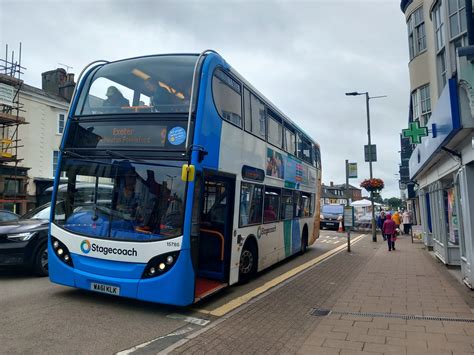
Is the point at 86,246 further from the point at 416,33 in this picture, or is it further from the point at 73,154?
the point at 416,33

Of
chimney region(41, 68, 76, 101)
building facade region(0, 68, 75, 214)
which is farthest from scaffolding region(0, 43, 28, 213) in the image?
chimney region(41, 68, 76, 101)

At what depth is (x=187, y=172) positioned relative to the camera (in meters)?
5.40

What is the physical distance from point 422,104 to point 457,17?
23.4ft

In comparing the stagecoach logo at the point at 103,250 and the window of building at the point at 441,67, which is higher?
the window of building at the point at 441,67

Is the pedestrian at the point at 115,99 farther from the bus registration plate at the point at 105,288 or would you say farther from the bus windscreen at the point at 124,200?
the bus registration plate at the point at 105,288

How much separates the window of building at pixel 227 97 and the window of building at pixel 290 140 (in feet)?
11.1

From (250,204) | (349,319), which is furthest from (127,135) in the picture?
(349,319)

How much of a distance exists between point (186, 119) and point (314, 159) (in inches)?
367

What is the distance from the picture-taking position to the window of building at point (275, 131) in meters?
9.21

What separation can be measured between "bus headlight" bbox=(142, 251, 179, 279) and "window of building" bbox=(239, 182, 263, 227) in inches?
88.8

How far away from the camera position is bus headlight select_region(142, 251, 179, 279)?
5.45 metres

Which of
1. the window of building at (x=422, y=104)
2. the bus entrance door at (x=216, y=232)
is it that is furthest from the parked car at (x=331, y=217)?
the bus entrance door at (x=216, y=232)

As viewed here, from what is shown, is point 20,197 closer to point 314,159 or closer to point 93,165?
point 314,159

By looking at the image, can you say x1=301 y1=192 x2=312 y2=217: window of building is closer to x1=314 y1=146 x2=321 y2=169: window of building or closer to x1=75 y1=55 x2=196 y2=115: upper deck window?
x1=314 y1=146 x2=321 y2=169: window of building
